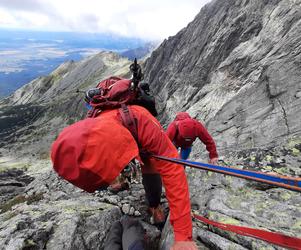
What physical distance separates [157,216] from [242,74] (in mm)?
25892

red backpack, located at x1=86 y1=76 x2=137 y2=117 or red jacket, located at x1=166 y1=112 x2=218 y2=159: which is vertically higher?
red backpack, located at x1=86 y1=76 x2=137 y2=117

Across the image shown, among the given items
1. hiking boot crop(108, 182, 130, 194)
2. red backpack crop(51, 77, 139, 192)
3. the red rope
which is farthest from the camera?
hiking boot crop(108, 182, 130, 194)

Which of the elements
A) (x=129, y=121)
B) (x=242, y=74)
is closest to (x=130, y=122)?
(x=129, y=121)

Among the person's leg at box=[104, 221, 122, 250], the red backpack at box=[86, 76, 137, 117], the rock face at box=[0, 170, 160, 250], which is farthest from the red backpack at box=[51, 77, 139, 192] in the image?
the rock face at box=[0, 170, 160, 250]

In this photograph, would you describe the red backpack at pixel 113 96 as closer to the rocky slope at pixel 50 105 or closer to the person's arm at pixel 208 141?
the person's arm at pixel 208 141

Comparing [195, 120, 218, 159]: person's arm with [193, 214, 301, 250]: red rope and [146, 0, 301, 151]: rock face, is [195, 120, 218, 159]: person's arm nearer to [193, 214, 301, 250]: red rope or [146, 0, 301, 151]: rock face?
[193, 214, 301, 250]: red rope

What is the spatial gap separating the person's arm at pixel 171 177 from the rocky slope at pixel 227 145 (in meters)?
1.33

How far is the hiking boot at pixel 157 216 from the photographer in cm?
738

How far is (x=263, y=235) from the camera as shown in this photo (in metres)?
5.19

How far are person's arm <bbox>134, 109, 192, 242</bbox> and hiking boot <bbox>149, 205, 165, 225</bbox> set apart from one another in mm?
2413

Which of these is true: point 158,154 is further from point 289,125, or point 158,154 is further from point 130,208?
point 289,125

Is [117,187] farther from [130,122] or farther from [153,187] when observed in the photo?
[130,122]

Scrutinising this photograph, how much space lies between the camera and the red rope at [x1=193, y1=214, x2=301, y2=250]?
434cm

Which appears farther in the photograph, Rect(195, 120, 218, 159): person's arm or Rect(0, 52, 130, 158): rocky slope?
Rect(0, 52, 130, 158): rocky slope
